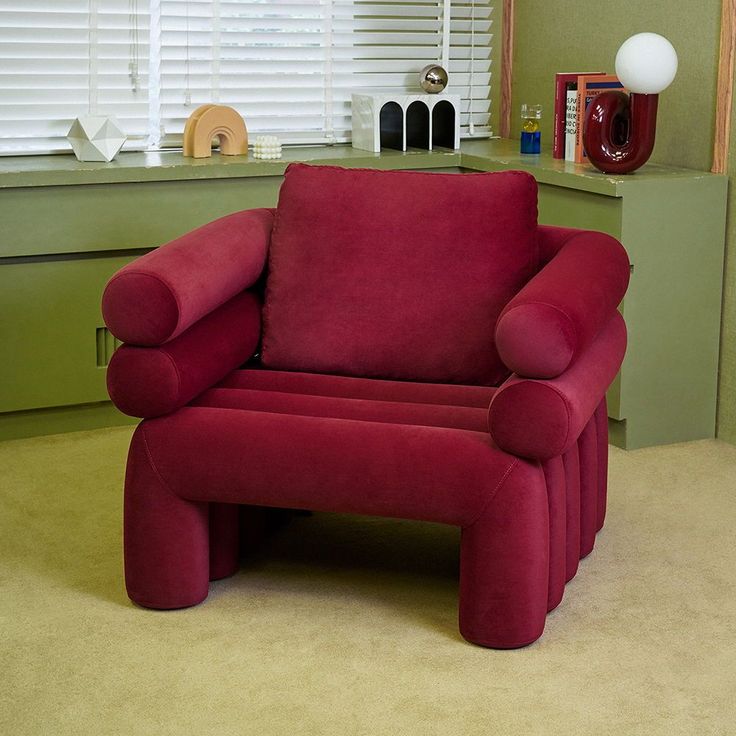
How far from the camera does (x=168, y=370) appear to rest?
2.21 m

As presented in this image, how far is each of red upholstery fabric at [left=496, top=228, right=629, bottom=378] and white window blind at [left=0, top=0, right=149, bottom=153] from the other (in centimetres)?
194

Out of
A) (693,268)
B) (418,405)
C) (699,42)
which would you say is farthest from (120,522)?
(699,42)

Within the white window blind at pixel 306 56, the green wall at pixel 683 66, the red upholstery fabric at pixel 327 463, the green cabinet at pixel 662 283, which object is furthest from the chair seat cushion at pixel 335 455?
the white window blind at pixel 306 56

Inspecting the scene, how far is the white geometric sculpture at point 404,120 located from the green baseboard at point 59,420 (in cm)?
124

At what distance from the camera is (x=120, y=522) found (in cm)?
279

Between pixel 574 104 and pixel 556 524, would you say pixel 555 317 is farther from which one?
pixel 574 104

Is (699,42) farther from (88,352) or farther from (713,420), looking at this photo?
(88,352)

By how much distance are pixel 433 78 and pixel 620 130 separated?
90cm

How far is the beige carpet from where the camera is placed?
1.94 m

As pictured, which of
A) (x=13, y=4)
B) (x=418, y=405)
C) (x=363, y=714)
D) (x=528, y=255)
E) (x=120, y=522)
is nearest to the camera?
(x=363, y=714)

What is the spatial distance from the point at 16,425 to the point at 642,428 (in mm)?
1813

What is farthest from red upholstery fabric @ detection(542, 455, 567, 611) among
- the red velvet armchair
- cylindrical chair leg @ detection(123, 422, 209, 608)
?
cylindrical chair leg @ detection(123, 422, 209, 608)

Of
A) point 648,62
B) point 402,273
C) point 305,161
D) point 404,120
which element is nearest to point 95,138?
point 305,161

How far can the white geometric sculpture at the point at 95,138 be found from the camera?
347 centimetres
